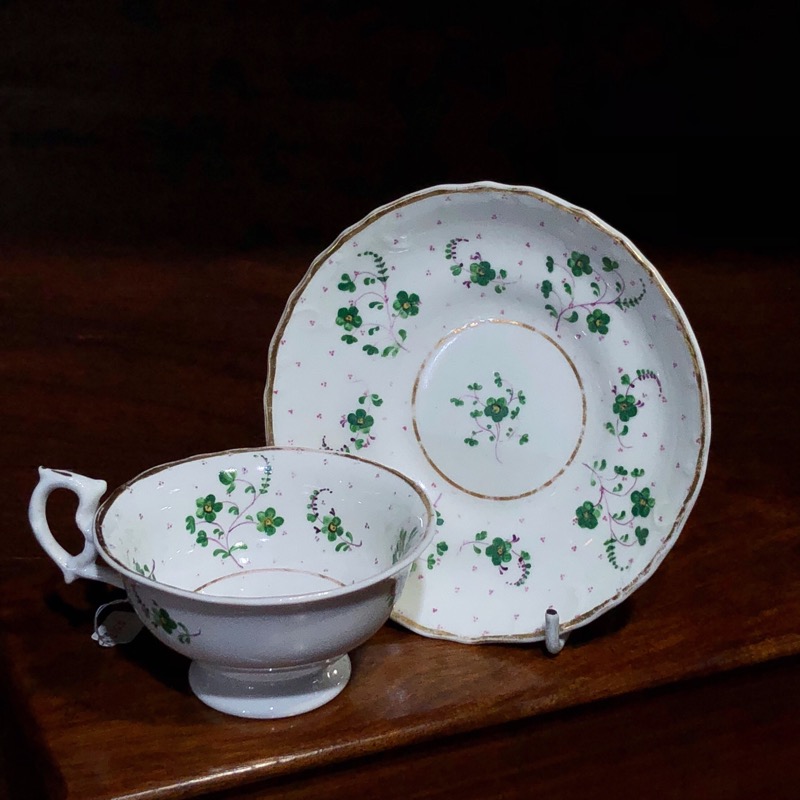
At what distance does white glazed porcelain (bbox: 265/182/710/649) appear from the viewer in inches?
27.3

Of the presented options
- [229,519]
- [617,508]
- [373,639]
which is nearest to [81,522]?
[229,519]

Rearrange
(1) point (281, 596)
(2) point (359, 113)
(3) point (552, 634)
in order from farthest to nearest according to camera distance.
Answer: (2) point (359, 113)
(3) point (552, 634)
(1) point (281, 596)

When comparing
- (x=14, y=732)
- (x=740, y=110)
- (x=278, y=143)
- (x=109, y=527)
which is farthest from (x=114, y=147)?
(x=740, y=110)

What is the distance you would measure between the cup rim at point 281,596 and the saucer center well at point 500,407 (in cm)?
5

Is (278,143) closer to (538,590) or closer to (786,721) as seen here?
(538,590)

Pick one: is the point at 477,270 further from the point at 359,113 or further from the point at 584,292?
the point at 359,113

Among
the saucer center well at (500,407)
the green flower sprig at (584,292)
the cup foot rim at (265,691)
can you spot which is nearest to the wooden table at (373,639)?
the cup foot rim at (265,691)

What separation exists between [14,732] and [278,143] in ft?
1.67

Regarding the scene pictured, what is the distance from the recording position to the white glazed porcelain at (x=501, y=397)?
2.27 feet

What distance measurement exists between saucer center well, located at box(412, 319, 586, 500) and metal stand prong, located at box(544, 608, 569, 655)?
0.29 feet

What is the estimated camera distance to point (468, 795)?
0.67 meters

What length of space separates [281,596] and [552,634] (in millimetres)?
211

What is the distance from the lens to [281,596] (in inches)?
22.8

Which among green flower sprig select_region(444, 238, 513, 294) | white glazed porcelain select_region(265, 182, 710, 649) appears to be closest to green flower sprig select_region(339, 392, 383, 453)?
white glazed porcelain select_region(265, 182, 710, 649)
